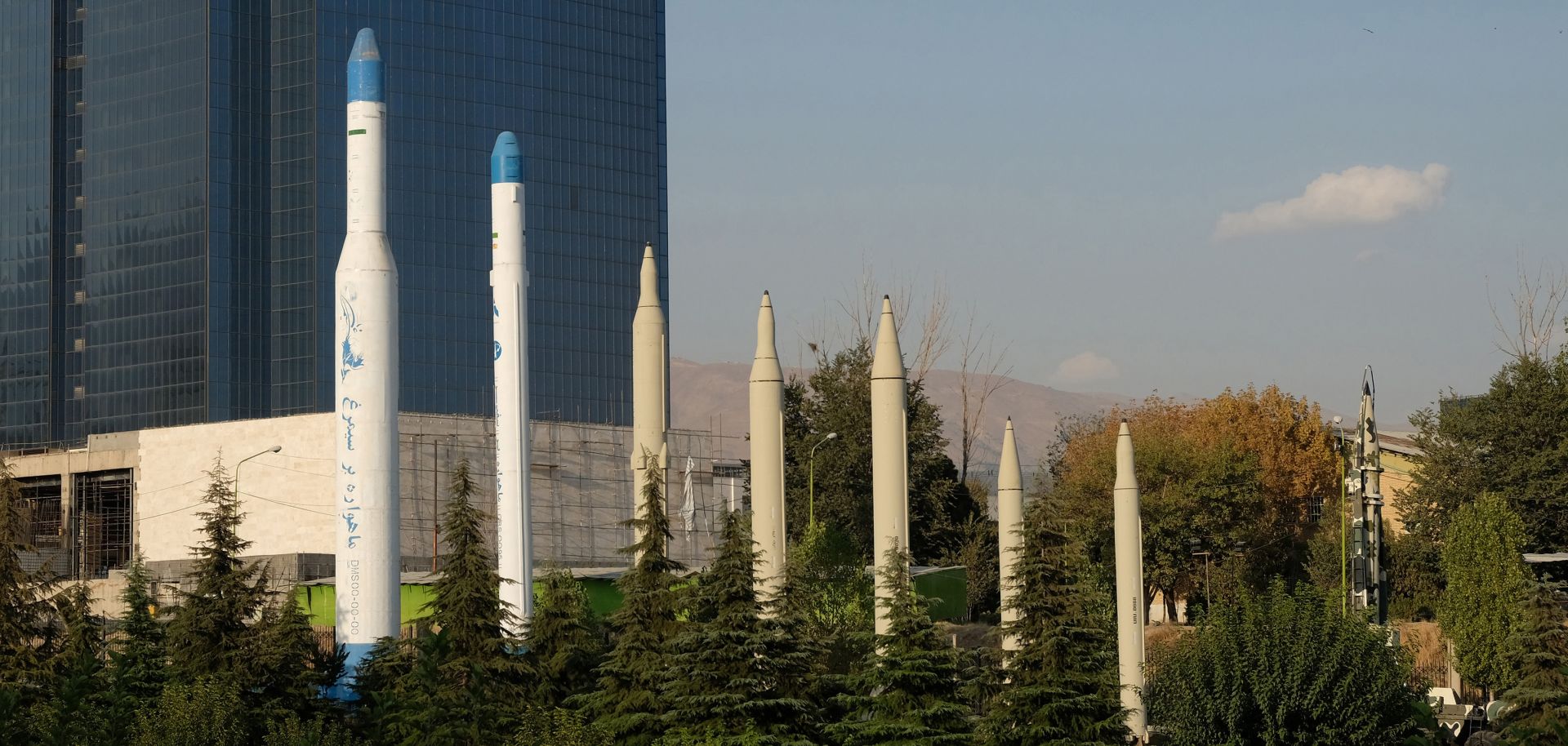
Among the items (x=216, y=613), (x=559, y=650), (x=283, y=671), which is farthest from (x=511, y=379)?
(x=283, y=671)

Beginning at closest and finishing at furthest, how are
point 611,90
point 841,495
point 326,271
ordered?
point 841,495 < point 326,271 < point 611,90

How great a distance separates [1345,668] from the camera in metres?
40.3

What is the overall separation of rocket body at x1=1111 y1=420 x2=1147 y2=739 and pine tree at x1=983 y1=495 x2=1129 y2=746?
10.2 m

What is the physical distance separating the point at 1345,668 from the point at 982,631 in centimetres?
3055

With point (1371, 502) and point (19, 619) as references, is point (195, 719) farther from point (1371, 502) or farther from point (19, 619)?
point (1371, 502)

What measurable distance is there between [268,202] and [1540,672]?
9339cm

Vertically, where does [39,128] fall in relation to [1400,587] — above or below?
above

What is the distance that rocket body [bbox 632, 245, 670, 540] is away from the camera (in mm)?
48469

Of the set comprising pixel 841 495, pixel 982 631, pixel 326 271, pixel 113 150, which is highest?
pixel 113 150

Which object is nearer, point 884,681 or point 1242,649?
point 884,681

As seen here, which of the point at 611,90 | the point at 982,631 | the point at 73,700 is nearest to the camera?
the point at 73,700

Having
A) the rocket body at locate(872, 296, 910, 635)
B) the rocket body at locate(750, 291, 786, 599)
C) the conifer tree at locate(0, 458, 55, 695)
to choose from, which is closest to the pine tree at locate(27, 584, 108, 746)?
the conifer tree at locate(0, 458, 55, 695)

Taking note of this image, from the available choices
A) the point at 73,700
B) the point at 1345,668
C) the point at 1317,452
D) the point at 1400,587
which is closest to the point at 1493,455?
the point at 1400,587

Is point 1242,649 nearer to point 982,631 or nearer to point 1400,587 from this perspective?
point 982,631
